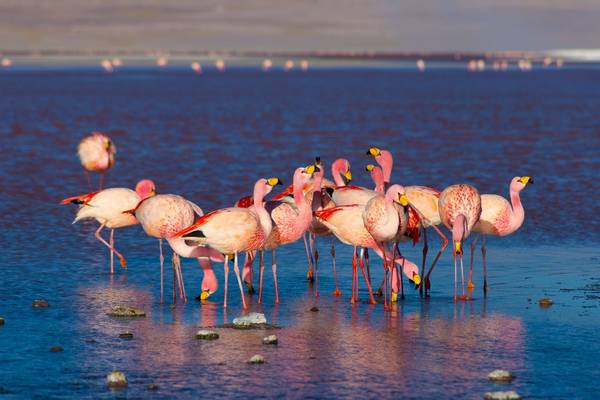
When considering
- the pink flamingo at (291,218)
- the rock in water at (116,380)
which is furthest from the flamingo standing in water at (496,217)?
the rock in water at (116,380)

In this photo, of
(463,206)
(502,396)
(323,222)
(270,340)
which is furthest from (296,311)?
(502,396)

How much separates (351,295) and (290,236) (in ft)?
3.50

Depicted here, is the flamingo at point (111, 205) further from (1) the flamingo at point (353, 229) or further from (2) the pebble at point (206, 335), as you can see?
(2) the pebble at point (206, 335)

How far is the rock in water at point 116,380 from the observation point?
908 centimetres

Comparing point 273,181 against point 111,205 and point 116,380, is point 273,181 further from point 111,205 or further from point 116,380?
point 116,380

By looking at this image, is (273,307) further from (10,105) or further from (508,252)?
(10,105)

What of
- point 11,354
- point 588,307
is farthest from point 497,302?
point 11,354

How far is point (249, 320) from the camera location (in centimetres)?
1130

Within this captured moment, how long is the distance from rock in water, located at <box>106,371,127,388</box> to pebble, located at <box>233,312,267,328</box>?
2.23 metres

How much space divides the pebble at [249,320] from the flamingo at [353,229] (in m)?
1.53

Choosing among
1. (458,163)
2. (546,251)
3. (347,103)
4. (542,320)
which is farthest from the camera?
(347,103)

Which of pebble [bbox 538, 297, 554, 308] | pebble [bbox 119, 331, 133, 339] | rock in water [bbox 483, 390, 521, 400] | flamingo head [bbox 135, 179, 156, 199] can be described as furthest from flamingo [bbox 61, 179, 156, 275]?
rock in water [bbox 483, 390, 521, 400]

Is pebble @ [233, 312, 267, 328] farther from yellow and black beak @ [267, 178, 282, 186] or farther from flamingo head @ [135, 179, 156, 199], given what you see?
flamingo head @ [135, 179, 156, 199]

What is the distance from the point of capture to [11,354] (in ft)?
33.0
